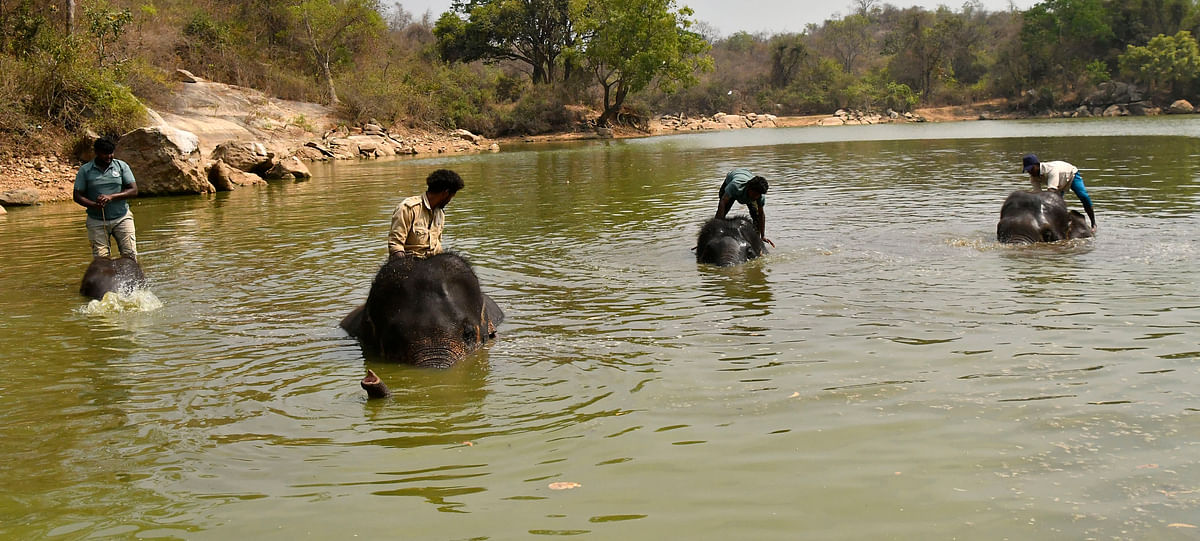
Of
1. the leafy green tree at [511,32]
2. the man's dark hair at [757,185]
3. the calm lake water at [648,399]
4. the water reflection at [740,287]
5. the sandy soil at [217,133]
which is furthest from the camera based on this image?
the leafy green tree at [511,32]

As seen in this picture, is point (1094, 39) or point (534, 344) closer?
point (534, 344)

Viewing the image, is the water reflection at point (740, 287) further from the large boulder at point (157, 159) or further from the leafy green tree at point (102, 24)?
the leafy green tree at point (102, 24)

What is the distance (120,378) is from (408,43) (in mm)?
71520

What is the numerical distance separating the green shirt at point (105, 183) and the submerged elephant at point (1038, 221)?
10.2 m

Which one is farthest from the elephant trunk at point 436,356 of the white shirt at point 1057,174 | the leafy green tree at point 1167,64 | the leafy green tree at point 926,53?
the leafy green tree at point 926,53

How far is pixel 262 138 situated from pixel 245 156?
10.8m

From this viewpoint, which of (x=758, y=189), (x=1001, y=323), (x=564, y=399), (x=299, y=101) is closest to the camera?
(x=564, y=399)

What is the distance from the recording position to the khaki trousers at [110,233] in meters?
10.2

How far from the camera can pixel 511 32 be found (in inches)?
2446

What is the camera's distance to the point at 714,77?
9300cm

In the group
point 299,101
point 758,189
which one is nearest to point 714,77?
point 299,101

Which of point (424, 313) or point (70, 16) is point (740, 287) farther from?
point (70, 16)

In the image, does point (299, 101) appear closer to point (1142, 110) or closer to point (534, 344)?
point (534, 344)

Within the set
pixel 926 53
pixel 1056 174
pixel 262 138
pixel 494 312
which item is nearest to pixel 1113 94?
pixel 926 53
